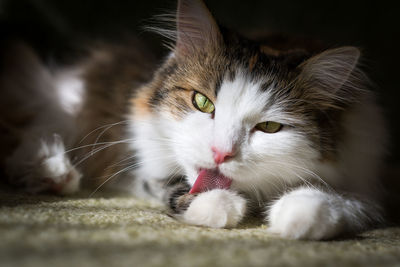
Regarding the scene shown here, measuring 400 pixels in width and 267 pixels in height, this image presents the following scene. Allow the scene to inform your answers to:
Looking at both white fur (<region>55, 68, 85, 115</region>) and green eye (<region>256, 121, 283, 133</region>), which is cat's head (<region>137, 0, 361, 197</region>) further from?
white fur (<region>55, 68, 85, 115</region>)

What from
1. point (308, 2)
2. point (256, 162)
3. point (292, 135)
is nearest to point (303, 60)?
point (292, 135)

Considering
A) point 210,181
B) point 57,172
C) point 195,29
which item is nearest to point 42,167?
→ point 57,172

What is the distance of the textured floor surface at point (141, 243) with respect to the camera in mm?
710

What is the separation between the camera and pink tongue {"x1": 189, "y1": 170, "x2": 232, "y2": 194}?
1152 mm

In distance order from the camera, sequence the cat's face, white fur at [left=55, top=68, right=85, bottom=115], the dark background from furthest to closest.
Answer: the dark background, white fur at [left=55, top=68, right=85, bottom=115], the cat's face

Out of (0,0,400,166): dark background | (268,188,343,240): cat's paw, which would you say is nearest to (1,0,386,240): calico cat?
(268,188,343,240): cat's paw

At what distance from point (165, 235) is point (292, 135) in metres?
0.52

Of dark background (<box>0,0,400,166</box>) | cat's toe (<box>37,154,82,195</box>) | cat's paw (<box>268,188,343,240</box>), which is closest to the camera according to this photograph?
cat's paw (<box>268,188,343,240</box>)

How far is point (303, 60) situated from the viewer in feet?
4.17

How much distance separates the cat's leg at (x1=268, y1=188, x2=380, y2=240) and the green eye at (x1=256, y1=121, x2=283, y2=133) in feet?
0.68

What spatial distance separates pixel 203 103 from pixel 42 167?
2.12 feet

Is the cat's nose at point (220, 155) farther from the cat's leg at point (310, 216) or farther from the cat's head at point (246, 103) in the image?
the cat's leg at point (310, 216)

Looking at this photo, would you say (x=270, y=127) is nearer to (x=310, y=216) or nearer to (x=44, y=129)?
(x=310, y=216)

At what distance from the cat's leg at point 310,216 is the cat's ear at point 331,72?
36cm
